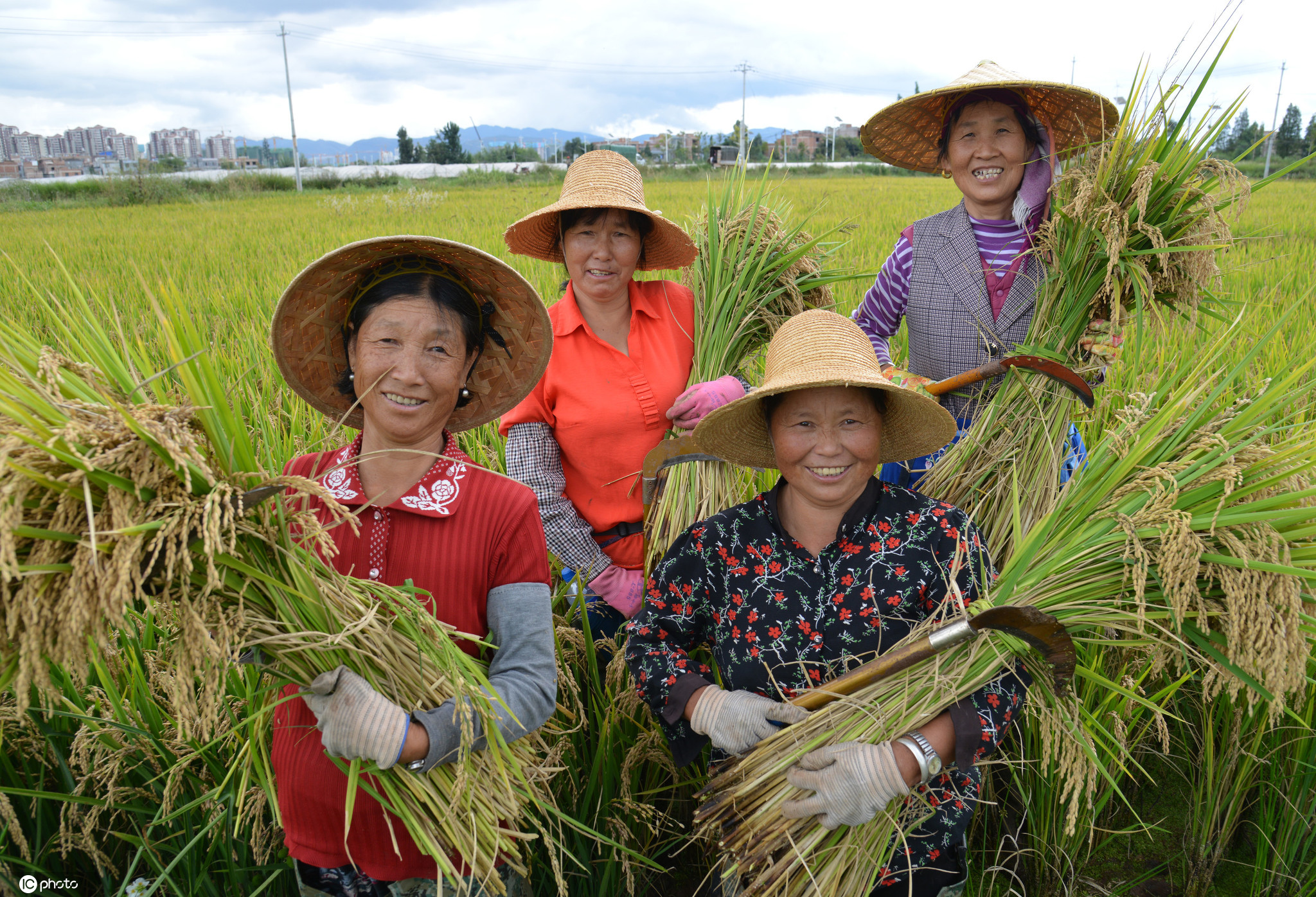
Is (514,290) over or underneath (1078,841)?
over

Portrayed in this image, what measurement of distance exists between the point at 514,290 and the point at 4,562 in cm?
90

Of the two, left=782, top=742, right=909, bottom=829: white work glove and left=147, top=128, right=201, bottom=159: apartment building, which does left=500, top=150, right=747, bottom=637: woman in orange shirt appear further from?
left=147, top=128, right=201, bottom=159: apartment building

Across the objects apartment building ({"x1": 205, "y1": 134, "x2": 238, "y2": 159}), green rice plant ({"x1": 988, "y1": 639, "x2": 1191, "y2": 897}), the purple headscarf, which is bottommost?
green rice plant ({"x1": 988, "y1": 639, "x2": 1191, "y2": 897})

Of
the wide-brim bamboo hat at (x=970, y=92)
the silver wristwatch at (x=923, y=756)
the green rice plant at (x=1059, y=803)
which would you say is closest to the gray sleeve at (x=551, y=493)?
the silver wristwatch at (x=923, y=756)

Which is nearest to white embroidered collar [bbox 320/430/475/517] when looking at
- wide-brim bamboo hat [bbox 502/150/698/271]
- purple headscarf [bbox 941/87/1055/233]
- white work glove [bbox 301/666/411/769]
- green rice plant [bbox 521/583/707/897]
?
white work glove [bbox 301/666/411/769]

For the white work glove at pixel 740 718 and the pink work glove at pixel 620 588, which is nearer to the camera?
the white work glove at pixel 740 718

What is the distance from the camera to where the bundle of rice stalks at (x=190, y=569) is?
83 cm

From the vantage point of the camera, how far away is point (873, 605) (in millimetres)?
1375

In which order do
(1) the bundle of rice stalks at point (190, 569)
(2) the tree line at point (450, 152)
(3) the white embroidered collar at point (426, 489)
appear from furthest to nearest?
(2) the tree line at point (450, 152), (3) the white embroidered collar at point (426, 489), (1) the bundle of rice stalks at point (190, 569)

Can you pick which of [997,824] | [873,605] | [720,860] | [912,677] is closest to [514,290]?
[873,605]

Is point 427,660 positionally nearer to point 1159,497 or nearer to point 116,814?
point 116,814

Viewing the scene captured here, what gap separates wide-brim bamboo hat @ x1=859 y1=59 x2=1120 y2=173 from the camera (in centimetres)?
184

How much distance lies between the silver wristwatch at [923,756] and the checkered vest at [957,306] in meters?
0.93

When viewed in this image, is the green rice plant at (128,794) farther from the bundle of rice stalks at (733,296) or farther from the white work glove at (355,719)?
the bundle of rice stalks at (733,296)
